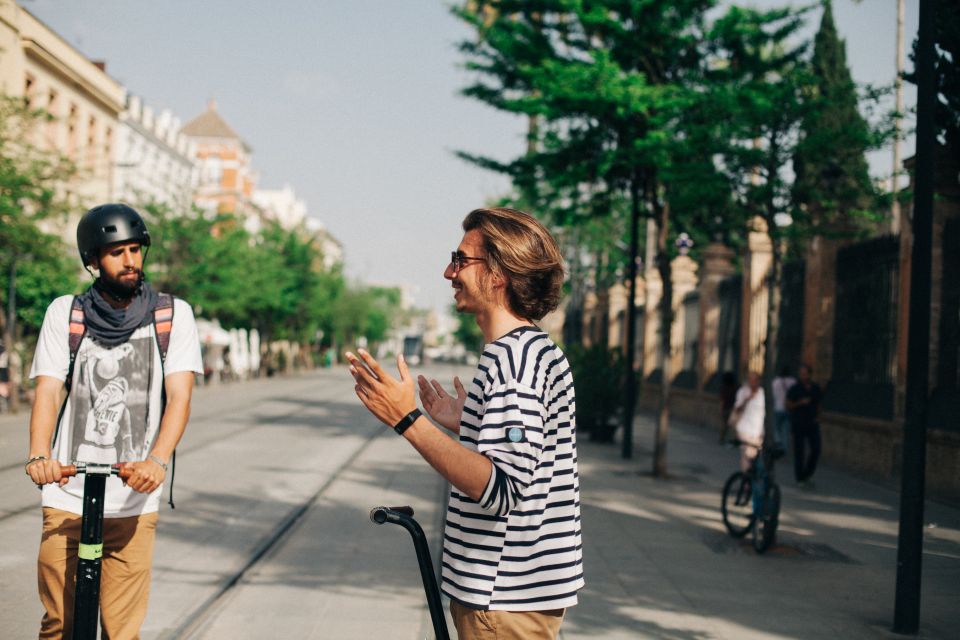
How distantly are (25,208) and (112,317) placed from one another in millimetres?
22142

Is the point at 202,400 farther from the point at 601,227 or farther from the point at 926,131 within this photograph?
the point at 926,131

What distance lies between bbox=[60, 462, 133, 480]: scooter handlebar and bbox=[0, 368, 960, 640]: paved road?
307 cm

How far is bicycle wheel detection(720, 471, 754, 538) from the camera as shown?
33.8 feet

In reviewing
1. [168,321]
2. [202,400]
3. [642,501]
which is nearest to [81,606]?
[168,321]

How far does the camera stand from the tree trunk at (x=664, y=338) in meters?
15.5

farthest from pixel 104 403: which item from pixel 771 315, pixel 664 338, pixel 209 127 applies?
pixel 209 127

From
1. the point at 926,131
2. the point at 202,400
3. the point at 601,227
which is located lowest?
the point at 202,400

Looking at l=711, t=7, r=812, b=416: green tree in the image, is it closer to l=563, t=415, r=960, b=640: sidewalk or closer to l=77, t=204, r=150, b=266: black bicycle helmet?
l=563, t=415, r=960, b=640: sidewalk

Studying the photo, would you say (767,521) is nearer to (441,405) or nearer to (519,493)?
(441,405)

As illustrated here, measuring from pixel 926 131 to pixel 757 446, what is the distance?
14.8 feet

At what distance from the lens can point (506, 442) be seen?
94.1 inches

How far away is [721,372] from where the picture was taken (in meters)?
26.6

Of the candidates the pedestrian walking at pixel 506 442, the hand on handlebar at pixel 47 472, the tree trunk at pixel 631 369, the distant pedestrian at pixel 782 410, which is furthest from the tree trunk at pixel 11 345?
the pedestrian walking at pixel 506 442

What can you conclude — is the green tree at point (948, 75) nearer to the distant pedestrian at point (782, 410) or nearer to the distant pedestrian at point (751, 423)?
the distant pedestrian at point (751, 423)
